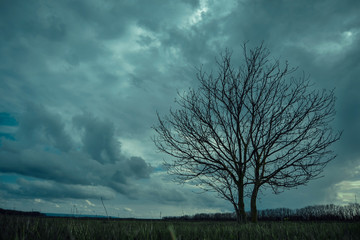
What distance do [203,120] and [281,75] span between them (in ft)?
13.0

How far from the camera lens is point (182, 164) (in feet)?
32.0

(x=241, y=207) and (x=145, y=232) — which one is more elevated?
(x=145, y=232)

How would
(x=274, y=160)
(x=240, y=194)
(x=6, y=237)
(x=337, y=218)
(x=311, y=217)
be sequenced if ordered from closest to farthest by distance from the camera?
(x=6, y=237)
(x=240, y=194)
(x=274, y=160)
(x=337, y=218)
(x=311, y=217)

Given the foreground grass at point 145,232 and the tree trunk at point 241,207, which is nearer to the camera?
the foreground grass at point 145,232

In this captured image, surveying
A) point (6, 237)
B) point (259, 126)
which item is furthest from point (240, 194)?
point (6, 237)

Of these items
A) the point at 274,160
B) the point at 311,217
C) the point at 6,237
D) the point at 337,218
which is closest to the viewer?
the point at 6,237

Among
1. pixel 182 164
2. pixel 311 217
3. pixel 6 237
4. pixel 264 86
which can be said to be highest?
pixel 264 86

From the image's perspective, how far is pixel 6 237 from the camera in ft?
8.30

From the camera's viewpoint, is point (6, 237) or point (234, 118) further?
point (234, 118)

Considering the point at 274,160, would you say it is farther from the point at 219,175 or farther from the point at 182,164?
the point at 182,164

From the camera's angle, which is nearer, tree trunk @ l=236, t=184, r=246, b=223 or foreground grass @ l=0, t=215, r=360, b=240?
foreground grass @ l=0, t=215, r=360, b=240

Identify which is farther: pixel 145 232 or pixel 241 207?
pixel 241 207

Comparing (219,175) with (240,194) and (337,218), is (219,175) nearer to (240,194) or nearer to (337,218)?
(240,194)

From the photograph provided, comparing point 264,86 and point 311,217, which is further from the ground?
point 264,86
